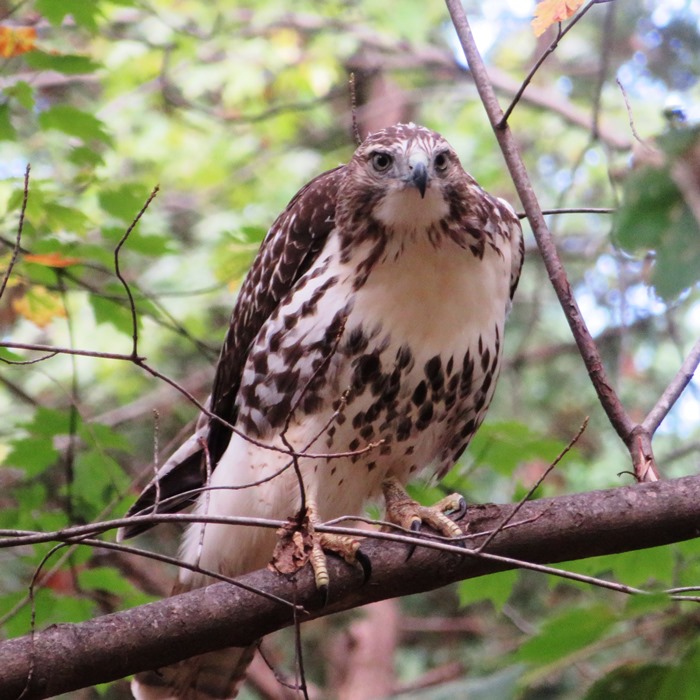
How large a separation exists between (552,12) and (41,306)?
232cm

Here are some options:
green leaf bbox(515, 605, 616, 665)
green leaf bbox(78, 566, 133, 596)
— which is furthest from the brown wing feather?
green leaf bbox(515, 605, 616, 665)

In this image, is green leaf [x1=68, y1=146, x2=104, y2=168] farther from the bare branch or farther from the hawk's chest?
the bare branch

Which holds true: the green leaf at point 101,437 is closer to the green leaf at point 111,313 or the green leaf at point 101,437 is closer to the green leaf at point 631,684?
the green leaf at point 111,313

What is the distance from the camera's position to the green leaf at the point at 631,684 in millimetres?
2033

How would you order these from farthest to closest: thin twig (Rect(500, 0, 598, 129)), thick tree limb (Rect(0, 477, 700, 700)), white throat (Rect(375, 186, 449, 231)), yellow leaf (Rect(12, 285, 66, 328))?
1. yellow leaf (Rect(12, 285, 66, 328))
2. white throat (Rect(375, 186, 449, 231))
3. thin twig (Rect(500, 0, 598, 129))
4. thick tree limb (Rect(0, 477, 700, 700))

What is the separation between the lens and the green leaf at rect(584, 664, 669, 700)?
6.67ft

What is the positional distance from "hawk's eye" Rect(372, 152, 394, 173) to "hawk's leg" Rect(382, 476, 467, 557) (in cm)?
101

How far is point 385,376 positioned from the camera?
126 inches

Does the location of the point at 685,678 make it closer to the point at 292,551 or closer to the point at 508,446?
the point at 292,551

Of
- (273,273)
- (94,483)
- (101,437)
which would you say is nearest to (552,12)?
(273,273)

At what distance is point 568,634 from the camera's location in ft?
6.35

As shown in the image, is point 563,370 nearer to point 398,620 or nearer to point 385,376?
point 398,620

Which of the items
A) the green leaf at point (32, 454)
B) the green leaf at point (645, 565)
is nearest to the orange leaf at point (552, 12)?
the green leaf at point (645, 565)

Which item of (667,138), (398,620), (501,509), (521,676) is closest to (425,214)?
(501,509)
